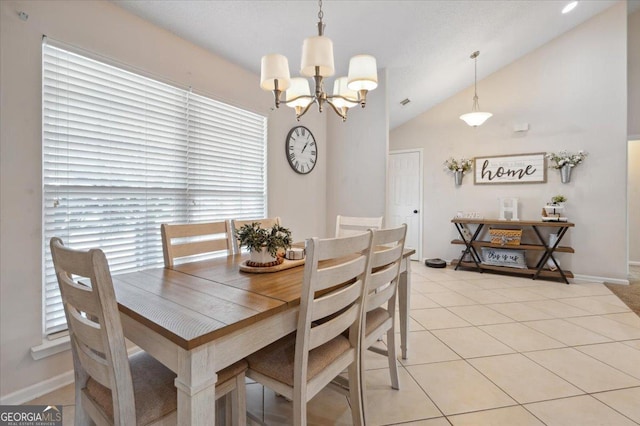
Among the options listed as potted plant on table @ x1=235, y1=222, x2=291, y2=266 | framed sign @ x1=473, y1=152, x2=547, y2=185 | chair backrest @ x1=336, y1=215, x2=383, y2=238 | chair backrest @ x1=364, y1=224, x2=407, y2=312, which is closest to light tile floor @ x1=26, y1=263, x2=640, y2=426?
chair backrest @ x1=364, y1=224, x2=407, y2=312

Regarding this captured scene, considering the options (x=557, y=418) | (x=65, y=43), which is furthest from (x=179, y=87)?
(x=557, y=418)

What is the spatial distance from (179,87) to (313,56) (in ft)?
4.64

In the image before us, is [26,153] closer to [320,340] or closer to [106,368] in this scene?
[106,368]

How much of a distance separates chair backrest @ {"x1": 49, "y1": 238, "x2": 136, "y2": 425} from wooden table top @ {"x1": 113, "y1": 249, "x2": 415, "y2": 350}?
10cm

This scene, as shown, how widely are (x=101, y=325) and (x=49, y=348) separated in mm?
1359

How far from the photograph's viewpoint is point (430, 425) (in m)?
1.50

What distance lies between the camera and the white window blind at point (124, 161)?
69.0 inches

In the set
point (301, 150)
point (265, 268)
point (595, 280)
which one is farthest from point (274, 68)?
point (595, 280)

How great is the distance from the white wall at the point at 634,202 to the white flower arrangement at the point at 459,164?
2.82 meters

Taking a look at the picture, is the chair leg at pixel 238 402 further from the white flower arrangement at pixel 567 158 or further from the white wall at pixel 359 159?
the white flower arrangement at pixel 567 158

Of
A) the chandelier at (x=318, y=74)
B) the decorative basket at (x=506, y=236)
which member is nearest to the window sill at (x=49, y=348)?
the chandelier at (x=318, y=74)

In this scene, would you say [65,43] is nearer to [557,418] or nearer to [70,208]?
[70,208]

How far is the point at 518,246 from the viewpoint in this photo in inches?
168

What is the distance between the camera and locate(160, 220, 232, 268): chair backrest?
1698mm
